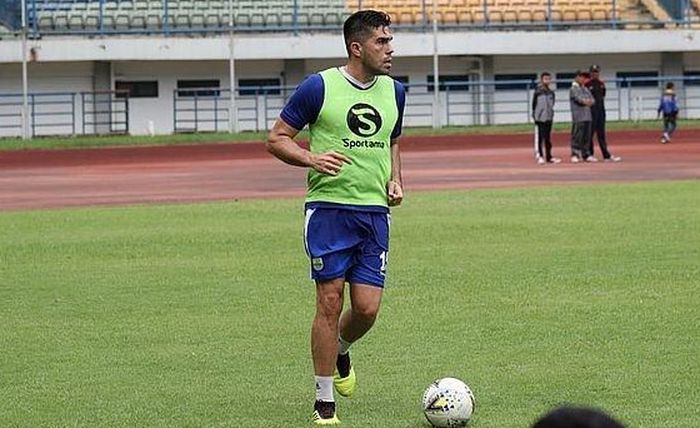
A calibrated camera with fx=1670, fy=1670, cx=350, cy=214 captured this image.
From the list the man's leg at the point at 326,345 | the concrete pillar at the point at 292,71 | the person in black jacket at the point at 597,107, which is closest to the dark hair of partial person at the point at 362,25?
the man's leg at the point at 326,345

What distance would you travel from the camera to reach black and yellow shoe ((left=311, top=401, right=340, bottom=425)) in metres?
8.94

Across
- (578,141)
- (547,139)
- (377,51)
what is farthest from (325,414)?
(578,141)

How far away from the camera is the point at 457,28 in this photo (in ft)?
210

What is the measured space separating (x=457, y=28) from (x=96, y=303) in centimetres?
5041

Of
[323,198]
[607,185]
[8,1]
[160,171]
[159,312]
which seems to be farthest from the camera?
[8,1]

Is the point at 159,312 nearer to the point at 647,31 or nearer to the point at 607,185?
the point at 607,185

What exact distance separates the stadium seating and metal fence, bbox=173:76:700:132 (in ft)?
8.68

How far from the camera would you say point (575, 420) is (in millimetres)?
3215

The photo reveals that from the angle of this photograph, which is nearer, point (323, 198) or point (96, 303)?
point (323, 198)

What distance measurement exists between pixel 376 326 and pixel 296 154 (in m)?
4.39

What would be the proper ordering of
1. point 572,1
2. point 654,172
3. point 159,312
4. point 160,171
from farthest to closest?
point 572,1, point 160,171, point 654,172, point 159,312

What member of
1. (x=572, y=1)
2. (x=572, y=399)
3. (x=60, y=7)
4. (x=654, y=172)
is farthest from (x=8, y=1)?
(x=572, y=399)

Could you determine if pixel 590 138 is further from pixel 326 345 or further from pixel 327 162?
pixel 327 162

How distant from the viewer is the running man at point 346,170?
882cm
